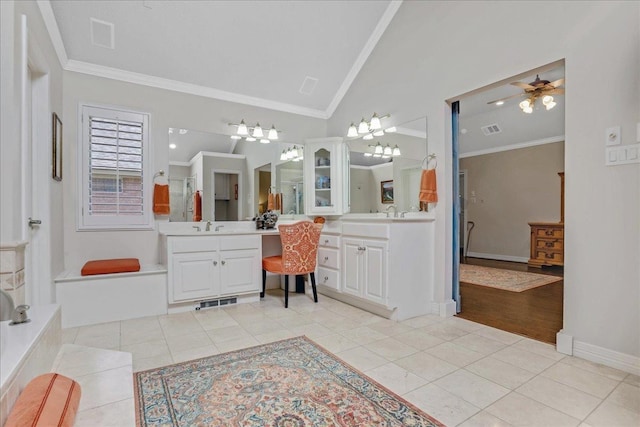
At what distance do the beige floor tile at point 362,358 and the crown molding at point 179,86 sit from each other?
3216 millimetres

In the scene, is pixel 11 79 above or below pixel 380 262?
above

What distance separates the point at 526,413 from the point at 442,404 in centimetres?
38

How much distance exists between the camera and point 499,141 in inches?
256

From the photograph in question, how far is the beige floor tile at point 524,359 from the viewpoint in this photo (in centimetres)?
205

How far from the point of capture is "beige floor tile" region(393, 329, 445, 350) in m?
2.40

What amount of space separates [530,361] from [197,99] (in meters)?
4.02

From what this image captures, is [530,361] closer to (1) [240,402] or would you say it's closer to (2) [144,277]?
(1) [240,402]

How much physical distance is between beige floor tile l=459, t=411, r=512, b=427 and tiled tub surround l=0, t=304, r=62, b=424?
169 cm

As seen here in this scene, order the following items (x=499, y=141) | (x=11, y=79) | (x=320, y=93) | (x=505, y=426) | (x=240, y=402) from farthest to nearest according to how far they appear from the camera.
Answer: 1. (x=499, y=141)
2. (x=320, y=93)
3. (x=11, y=79)
4. (x=240, y=402)
5. (x=505, y=426)

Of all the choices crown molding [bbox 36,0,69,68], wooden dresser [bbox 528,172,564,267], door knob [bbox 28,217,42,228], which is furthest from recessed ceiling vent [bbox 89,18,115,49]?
wooden dresser [bbox 528,172,564,267]

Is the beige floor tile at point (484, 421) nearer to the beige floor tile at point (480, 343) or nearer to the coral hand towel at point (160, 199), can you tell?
the beige floor tile at point (480, 343)

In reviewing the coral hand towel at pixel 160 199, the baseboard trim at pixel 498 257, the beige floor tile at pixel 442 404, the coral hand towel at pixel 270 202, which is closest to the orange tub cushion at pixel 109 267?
the coral hand towel at pixel 160 199

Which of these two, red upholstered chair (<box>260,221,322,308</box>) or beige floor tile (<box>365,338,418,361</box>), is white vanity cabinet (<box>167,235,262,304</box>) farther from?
beige floor tile (<box>365,338,418,361</box>)

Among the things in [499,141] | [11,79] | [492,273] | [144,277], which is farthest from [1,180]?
[499,141]
